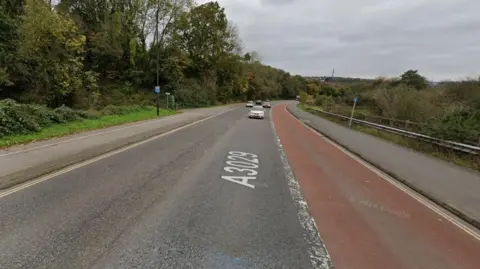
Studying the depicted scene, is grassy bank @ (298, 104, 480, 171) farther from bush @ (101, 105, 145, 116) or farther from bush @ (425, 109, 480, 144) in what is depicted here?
bush @ (101, 105, 145, 116)

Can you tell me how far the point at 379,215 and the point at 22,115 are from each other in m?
14.0

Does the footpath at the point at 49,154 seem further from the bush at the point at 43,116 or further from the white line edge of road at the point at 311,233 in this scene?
the white line edge of road at the point at 311,233

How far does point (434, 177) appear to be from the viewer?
8406 mm

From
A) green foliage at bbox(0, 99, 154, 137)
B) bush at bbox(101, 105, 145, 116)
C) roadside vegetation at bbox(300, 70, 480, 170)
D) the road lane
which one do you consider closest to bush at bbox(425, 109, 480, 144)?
Result: roadside vegetation at bbox(300, 70, 480, 170)

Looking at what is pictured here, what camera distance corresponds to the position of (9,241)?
375cm

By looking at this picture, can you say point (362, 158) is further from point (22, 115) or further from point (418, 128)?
point (22, 115)

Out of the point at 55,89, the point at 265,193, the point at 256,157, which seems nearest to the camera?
the point at 265,193

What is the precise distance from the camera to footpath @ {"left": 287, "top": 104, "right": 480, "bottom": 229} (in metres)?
6.09

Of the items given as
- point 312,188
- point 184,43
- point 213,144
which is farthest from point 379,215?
point 184,43

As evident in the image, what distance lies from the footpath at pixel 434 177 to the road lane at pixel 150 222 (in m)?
3.37

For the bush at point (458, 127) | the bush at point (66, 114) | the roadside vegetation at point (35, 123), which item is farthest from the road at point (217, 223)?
the bush at point (66, 114)

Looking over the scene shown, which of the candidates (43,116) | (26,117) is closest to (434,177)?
(26,117)

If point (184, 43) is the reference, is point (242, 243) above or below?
below

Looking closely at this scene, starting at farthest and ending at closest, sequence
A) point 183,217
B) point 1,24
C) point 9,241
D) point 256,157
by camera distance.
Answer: point 1,24, point 256,157, point 183,217, point 9,241
